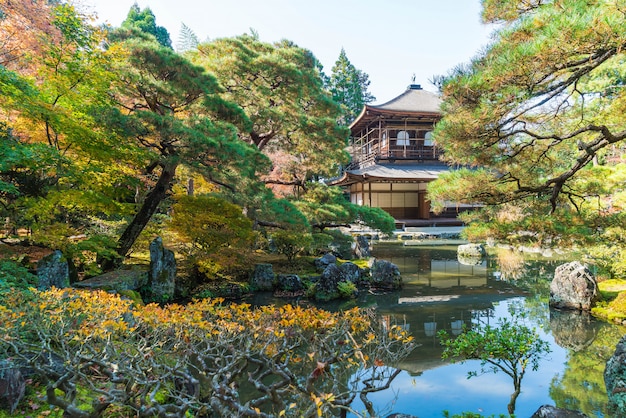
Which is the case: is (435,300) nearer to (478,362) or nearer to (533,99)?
(478,362)

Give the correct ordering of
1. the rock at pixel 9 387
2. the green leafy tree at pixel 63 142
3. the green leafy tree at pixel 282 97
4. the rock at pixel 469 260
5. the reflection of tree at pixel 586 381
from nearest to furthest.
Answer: the rock at pixel 9 387 < the reflection of tree at pixel 586 381 < the green leafy tree at pixel 63 142 < the green leafy tree at pixel 282 97 < the rock at pixel 469 260

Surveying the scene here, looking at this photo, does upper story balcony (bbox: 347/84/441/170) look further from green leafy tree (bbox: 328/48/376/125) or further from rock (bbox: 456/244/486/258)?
green leafy tree (bbox: 328/48/376/125)

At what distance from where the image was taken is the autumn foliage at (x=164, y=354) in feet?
8.56

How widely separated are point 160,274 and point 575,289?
321 inches

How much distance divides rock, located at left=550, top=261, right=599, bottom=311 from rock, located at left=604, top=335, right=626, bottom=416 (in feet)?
12.1

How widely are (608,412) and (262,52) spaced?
34.1 ft

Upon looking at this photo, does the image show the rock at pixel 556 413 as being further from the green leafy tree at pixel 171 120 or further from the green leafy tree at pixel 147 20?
the green leafy tree at pixel 147 20

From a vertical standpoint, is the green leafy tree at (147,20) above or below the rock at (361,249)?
above

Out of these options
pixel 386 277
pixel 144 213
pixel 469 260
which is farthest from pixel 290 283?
pixel 469 260

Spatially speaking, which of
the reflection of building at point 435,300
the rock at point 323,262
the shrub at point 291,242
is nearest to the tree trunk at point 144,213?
the shrub at point 291,242

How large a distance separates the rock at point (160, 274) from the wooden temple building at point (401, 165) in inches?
509

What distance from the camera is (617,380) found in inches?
132

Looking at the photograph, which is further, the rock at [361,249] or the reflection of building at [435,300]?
the rock at [361,249]

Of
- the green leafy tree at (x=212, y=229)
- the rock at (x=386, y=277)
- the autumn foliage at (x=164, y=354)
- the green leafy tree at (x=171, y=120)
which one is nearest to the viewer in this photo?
the autumn foliage at (x=164, y=354)
